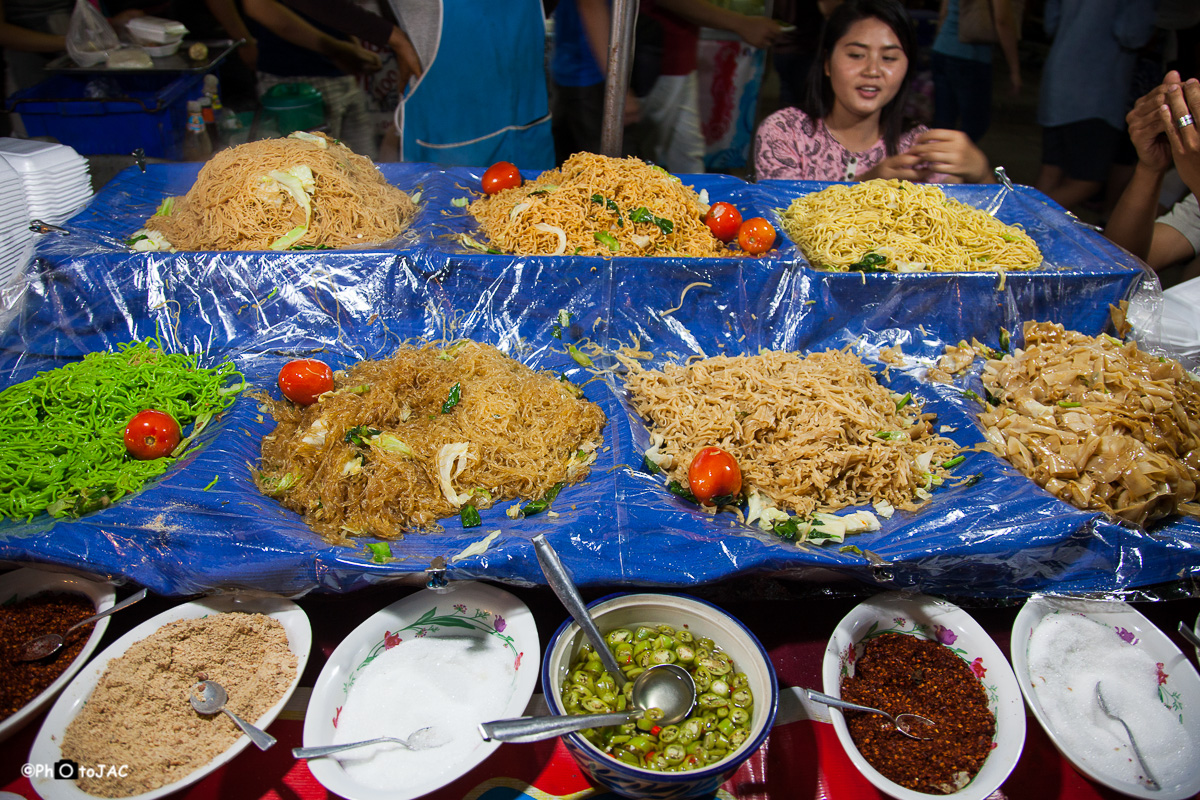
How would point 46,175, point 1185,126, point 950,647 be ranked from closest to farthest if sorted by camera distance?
1. point 950,647
2. point 1185,126
3. point 46,175

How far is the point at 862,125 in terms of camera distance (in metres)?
3.86

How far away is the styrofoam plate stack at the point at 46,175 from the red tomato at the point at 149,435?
151cm

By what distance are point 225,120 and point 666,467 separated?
4.31 meters

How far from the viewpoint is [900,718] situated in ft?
5.21

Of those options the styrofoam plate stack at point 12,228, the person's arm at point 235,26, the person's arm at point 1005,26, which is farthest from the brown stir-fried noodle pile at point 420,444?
the person's arm at point 1005,26

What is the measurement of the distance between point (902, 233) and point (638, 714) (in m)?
2.57

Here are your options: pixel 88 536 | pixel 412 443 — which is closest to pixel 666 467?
pixel 412 443

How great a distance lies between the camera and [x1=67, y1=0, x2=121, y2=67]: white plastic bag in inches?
155

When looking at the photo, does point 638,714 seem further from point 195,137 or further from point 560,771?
point 195,137

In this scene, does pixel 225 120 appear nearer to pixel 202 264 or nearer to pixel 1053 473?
pixel 202 264

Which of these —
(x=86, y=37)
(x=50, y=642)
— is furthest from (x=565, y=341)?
(x=86, y=37)

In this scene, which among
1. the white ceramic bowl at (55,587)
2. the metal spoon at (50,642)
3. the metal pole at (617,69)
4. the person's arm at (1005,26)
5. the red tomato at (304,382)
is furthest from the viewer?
the person's arm at (1005,26)

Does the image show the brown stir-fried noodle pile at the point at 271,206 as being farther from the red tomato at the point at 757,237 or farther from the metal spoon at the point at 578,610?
the metal spoon at the point at 578,610

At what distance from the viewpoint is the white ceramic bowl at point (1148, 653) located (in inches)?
59.1
